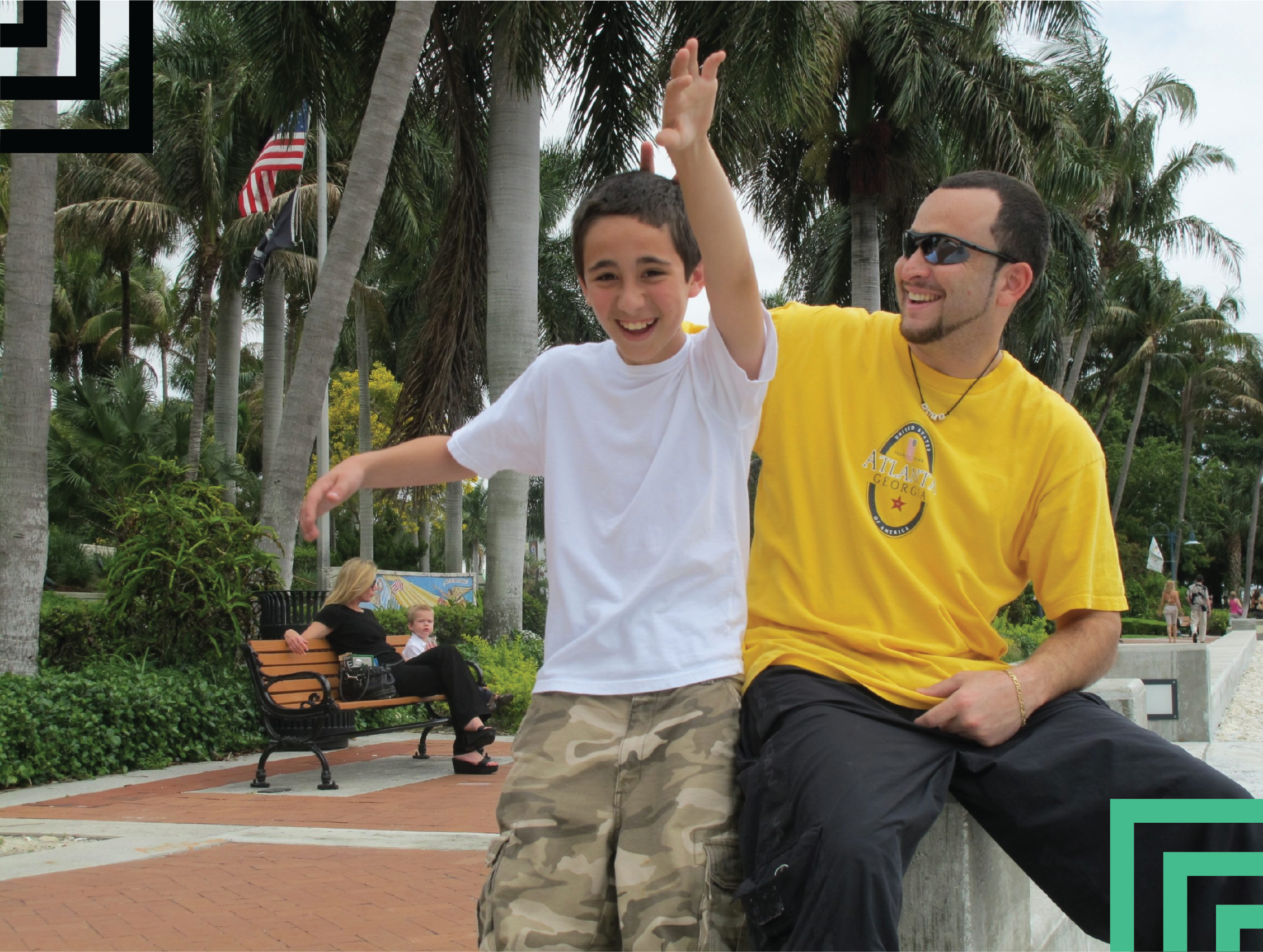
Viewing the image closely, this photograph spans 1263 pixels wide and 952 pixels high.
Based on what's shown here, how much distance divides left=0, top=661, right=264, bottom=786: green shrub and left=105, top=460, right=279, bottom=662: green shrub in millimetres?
324

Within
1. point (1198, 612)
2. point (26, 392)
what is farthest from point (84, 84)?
point (1198, 612)

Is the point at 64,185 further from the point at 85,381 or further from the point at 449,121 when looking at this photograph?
the point at 449,121

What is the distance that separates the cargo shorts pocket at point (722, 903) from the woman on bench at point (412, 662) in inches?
251

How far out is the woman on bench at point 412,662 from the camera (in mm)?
8219

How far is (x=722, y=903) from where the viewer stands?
1974mm

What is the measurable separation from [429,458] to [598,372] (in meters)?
0.48

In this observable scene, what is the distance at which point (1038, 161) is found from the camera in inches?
761

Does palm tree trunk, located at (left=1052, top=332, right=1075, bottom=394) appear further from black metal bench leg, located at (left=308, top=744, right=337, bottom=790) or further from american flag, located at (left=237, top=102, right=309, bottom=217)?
black metal bench leg, located at (left=308, top=744, right=337, bottom=790)

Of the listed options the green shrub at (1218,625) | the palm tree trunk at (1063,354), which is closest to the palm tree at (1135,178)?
the palm tree trunk at (1063,354)

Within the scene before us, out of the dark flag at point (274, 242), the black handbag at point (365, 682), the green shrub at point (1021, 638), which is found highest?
Result: the dark flag at point (274, 242)

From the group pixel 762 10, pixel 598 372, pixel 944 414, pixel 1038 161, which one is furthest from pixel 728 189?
pixel 1038 161

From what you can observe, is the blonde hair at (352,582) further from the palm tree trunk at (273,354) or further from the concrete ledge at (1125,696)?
the palm tree trunk at (273,354)

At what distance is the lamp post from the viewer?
153 feet

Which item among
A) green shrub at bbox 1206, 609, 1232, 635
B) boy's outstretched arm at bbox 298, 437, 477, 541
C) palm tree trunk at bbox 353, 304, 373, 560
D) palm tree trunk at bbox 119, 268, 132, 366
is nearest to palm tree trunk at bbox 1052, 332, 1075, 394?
green shrub at bbox 1206, 609, 1232, 635
